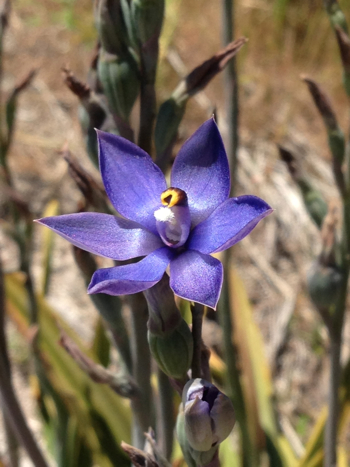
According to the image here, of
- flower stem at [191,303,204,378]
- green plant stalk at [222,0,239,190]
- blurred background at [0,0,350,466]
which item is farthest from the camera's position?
blurred background at [0,0,350,466]

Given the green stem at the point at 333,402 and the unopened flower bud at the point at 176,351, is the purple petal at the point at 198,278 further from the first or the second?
the green stem at the point at 333,402

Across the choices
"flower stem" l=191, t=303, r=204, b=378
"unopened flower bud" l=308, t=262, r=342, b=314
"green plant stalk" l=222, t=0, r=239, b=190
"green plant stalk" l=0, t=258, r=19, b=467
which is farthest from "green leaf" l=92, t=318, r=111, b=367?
"flower stem" l=191, t=303, r=204, b=378

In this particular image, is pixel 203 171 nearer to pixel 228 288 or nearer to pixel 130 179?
pixel 130 179

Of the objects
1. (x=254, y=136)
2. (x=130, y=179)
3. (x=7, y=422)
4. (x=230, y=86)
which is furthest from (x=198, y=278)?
(x=254, y=136)

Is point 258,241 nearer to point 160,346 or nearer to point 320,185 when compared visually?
point 320,185

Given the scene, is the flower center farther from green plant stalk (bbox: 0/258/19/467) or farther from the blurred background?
the blurred background

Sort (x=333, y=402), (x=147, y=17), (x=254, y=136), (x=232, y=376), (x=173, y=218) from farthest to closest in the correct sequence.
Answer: (x=254, y=136), (x=232, y=376), (x=333, y=402), (x=147, y=17), (x=173, y=218)

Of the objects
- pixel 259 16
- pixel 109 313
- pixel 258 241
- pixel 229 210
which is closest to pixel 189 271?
pixel 229 210
